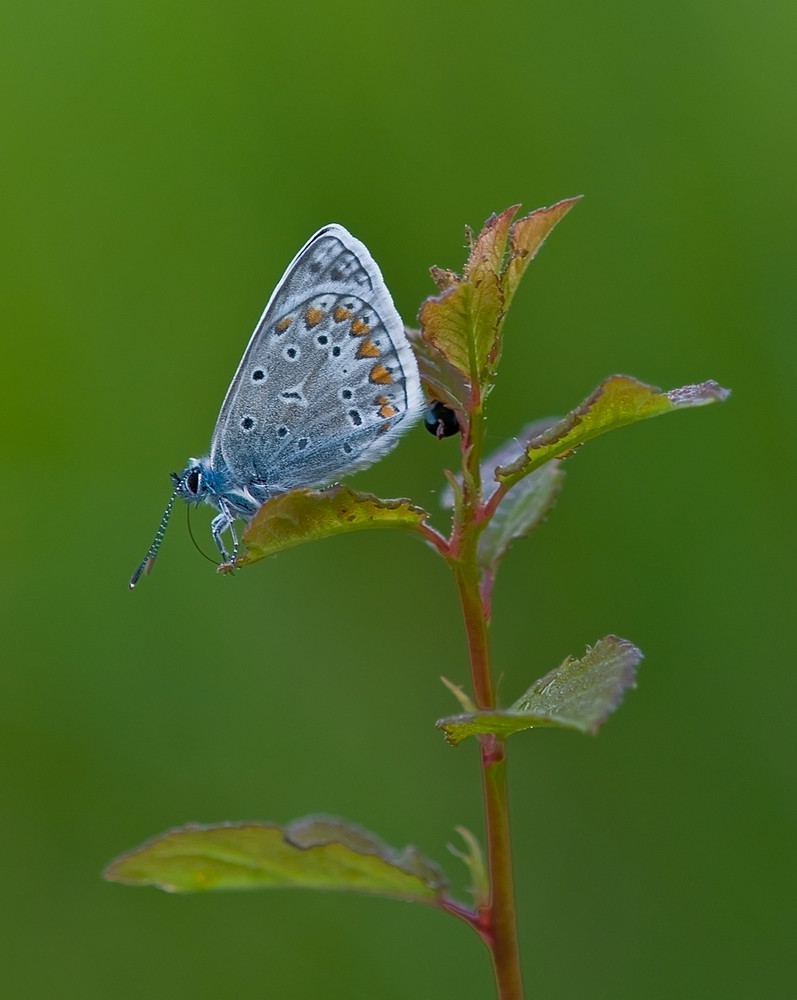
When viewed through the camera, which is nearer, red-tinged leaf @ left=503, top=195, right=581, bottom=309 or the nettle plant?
the nettle plant

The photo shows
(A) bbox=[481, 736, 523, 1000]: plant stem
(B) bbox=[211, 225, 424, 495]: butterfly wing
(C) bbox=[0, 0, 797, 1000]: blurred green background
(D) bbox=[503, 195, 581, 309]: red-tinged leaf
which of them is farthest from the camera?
(C) bbox=[0, 0, 797, 1000]: blurred green background

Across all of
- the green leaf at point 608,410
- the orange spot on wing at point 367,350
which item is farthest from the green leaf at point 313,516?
the orange spot on wing at point 367,350

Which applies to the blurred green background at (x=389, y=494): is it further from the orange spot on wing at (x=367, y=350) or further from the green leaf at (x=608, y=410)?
the green leaf at (x=608, y=410)

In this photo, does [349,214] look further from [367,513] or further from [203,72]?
[367,513]

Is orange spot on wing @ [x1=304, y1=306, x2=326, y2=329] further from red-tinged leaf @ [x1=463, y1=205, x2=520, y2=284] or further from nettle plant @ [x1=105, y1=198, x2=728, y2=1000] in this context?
red-tinged leaf @ [x1=463, y1=205, x2=520, y2=284]

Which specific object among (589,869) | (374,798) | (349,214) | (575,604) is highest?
(349,214)

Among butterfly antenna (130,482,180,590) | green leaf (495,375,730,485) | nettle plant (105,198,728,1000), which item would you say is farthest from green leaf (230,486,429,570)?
butterfly antenna (130,482,180,590)

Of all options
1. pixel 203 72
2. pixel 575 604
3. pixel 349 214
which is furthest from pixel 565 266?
pixel 203 72
